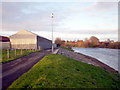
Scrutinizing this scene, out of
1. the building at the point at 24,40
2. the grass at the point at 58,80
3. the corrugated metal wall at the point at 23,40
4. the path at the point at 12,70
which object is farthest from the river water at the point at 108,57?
the corrugated metal wall at the point at 23,40

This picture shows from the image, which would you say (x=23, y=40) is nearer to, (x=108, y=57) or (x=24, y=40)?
(x=24, y=40)

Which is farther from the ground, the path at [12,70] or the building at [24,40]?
the building at [24,40]

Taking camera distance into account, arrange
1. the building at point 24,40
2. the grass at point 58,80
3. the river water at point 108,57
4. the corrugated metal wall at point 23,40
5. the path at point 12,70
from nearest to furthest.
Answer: the grass at point 58,80 < the path at point 12,70 < the river water at point 108,57 < the building at point 24,40 < the corrugated metal wall at point 23,40

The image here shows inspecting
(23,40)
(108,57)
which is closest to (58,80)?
(108,57)

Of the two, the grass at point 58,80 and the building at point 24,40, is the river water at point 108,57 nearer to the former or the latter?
the grass at point 58,80

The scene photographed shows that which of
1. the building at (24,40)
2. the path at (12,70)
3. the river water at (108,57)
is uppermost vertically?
the building at (24,40)

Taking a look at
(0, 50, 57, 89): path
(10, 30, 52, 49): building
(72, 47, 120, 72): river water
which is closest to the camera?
(0, 50, 57, 89): path

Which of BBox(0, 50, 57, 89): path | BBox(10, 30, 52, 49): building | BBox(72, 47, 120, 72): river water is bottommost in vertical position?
BBox(72, 47, 120, 72): river water

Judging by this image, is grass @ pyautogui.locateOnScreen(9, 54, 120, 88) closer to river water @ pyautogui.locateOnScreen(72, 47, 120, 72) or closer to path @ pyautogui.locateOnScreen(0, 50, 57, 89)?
path @ pyautogui.locateOnScreen(0, 50, 57, 89)

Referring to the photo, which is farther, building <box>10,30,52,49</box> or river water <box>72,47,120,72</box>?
building <box>10,30,52,49</box>

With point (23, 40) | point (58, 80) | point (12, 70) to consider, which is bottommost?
point (12, 70)

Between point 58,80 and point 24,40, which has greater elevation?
point 24,40

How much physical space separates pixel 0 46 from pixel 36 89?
3718 centimetres

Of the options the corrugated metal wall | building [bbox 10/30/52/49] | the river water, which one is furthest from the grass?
the corrugated metal wall
